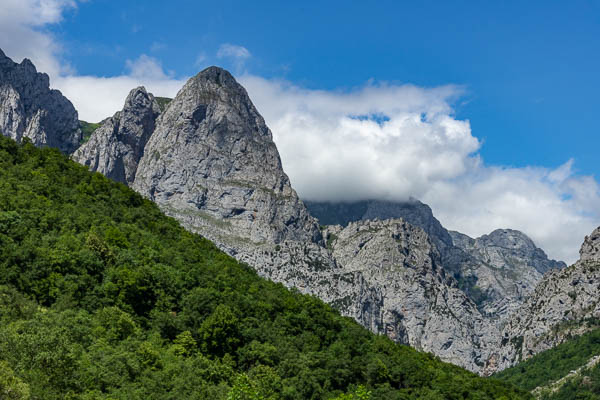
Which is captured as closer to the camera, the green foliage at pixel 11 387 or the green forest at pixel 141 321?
the green foliage at pixel 11 387

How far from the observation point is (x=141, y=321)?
253 feet

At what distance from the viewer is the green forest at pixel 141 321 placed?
5313 cm

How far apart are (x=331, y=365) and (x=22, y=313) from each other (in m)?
42.1

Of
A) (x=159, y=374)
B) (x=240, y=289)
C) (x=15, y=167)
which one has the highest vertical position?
(x=15, y=167)

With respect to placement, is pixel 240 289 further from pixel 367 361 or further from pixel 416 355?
pixel 416 355

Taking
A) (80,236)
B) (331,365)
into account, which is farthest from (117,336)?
(331,365)

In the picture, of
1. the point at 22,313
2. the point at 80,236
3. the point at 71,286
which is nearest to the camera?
the point at 22,313

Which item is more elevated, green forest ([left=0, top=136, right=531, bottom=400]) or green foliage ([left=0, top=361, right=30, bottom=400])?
green forest ([left=0, top=136, right=531, bottom=400])

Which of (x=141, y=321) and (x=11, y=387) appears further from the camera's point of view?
(x=141, y=321)

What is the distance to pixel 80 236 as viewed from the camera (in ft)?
278

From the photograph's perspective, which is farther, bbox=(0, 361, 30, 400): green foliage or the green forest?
the green forest

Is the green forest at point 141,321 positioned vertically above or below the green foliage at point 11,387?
above

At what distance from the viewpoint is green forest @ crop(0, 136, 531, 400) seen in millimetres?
53134

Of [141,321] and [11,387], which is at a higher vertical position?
[141,321]
